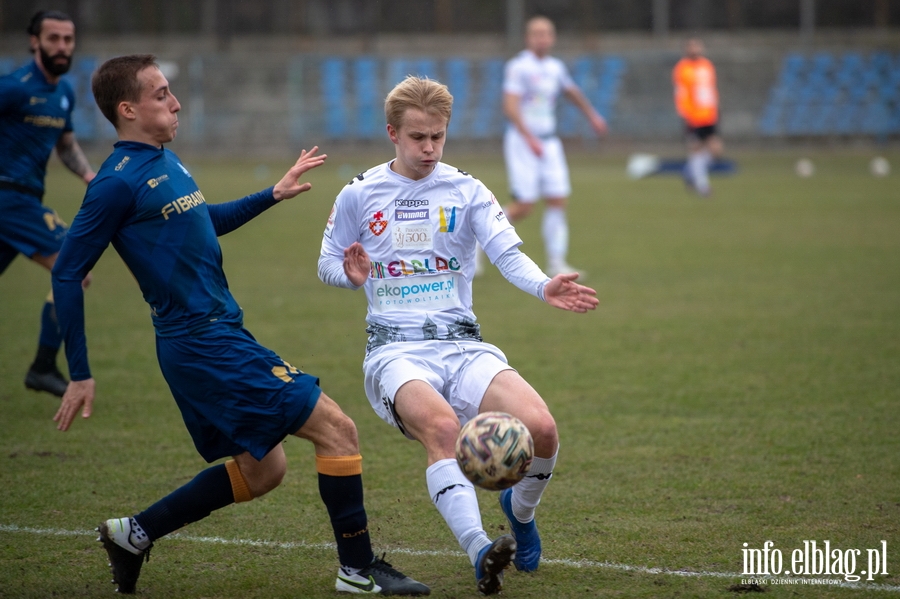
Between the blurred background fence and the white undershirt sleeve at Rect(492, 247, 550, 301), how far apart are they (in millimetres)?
28766

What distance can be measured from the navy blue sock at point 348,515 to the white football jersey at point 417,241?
0.68 m

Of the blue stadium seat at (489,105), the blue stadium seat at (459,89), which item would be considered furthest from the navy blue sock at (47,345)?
the blue stadium seat at (489,105)

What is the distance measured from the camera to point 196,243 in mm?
3887

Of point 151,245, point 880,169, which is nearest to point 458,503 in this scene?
point 151,245

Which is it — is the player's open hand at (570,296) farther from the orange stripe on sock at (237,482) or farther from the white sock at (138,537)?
the white sock at (138,537)

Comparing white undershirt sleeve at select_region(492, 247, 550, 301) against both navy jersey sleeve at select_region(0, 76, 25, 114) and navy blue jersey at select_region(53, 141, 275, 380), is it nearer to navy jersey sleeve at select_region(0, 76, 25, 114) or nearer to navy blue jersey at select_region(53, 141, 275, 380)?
navy blue jersey at select_region(53, 141, 275, 380)

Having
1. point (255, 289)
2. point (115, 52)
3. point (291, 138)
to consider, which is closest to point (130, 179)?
point (255, 289)

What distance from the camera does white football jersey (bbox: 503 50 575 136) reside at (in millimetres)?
11992

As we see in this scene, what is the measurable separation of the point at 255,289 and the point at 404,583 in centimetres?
776

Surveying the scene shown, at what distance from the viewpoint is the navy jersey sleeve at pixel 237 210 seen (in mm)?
4262

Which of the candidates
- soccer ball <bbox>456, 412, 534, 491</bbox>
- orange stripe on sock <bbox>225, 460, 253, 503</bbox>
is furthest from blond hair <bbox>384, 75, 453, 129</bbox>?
orange stripe on sock <bbox>225, 460, 253, 503</bbox>

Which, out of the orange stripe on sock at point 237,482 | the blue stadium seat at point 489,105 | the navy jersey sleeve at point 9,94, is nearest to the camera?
the orange stripe on sock at point 237,482

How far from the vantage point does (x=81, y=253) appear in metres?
3.71

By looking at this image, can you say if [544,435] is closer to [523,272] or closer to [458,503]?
[458,503]
